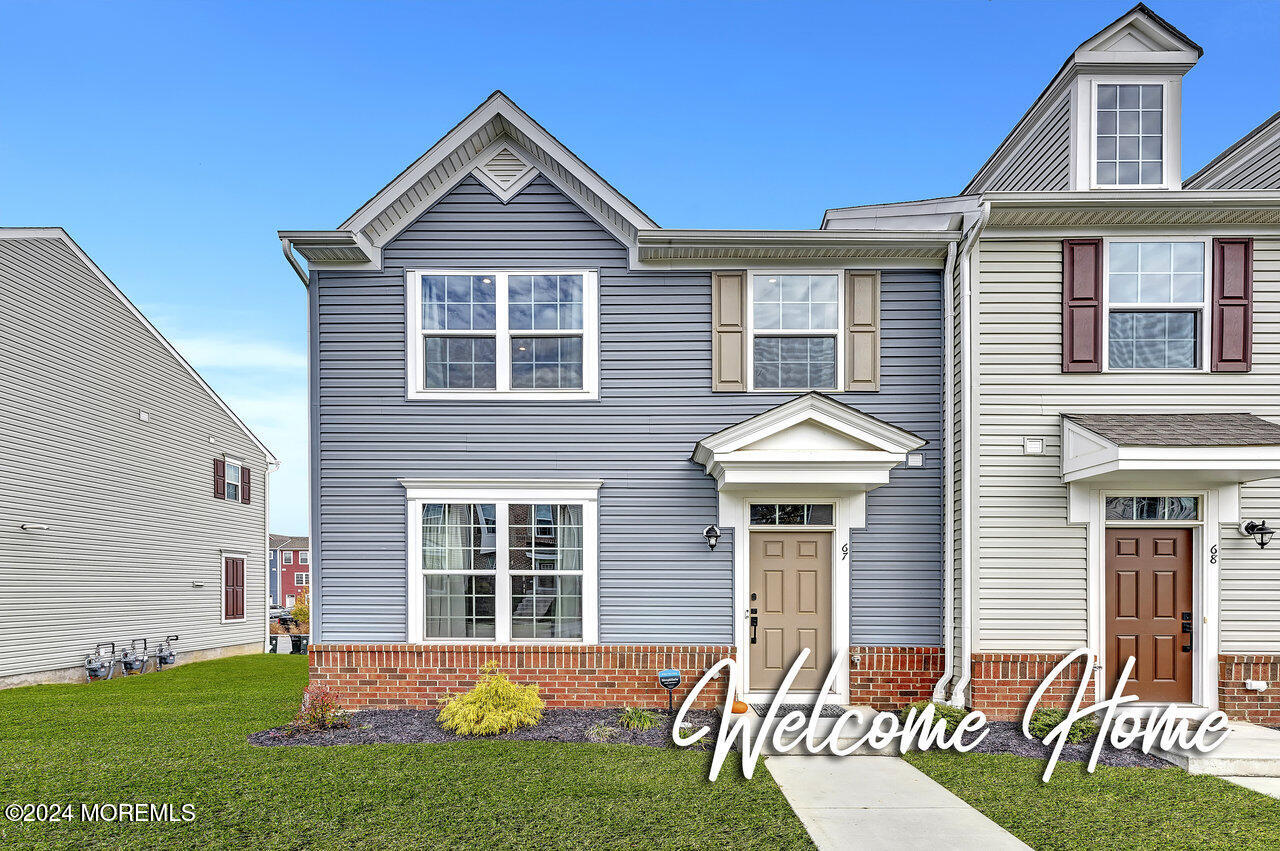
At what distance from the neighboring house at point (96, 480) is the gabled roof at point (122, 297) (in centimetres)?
2

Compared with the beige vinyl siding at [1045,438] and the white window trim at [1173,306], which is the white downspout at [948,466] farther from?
the white window trim at [1173,306]

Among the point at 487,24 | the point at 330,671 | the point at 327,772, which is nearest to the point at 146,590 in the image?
the point at 330,671

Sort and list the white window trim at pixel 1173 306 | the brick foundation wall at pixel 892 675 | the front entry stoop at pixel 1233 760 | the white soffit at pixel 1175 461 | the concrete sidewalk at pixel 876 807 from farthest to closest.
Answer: the brick foundation wall at pixel 892 675 → the white window trim at pixel 1173 306 → the white soffit at pixel 1175 461 → the front entry stoop at pixel 1233 760 → the concrete sidewalk at pixel 876 807

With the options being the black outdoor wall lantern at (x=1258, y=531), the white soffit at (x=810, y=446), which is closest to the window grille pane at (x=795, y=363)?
the white soffit at (x=810, y=446)

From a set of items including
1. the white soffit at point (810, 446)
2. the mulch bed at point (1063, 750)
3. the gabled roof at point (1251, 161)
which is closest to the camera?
the mulch bed at point (1063, 750)

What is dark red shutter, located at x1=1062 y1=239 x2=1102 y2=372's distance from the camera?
8.08m

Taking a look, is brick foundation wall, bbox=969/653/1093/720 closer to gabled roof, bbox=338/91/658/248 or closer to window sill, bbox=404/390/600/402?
window sill, bbox=404/390/600/402

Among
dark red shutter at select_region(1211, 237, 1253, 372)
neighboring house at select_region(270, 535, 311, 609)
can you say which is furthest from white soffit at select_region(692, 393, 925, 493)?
neighboring house at select_region(270, 535, 311, 609)

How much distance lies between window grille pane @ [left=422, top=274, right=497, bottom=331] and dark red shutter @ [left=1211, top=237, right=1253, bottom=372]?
321 inches

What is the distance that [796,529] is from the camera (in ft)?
27.8

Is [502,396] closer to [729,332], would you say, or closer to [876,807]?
[729,332]

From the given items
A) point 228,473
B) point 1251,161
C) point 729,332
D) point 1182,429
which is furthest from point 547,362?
point 228,473

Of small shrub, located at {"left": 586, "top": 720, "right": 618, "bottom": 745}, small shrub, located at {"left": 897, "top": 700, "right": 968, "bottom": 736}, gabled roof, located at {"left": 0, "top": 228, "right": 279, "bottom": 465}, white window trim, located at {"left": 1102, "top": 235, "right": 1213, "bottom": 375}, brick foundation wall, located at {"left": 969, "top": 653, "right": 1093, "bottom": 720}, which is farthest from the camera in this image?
gabled roof, located at {"left": 0, "top": 228, "right": 279, "bottom": 465}

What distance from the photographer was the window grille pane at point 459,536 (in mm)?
8523
